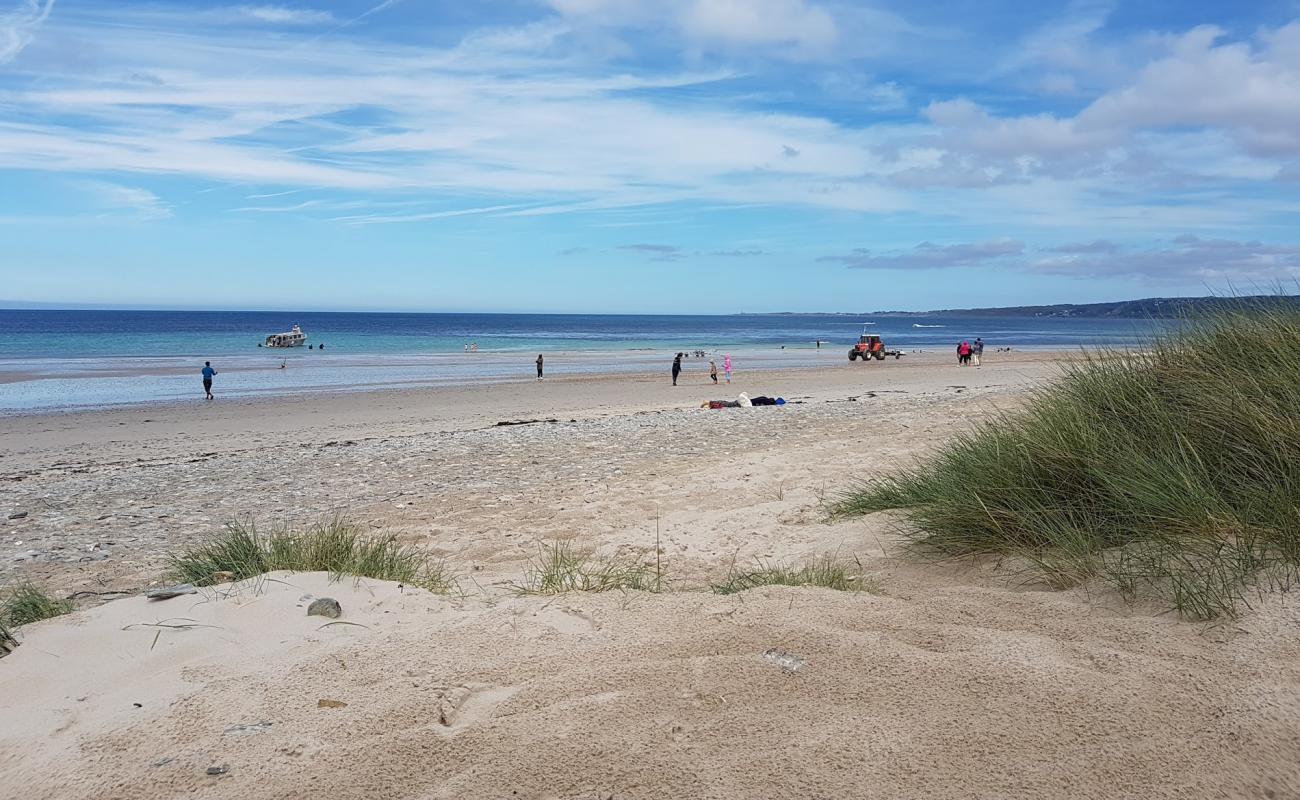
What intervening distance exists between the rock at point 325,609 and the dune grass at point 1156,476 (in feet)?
10.5

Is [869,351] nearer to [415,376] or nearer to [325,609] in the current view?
[415,376]

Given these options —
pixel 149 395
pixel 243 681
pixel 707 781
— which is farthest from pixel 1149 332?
pixel 149 395

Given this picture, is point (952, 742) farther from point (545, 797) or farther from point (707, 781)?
point (545, 797)

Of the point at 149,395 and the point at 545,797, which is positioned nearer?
the point at 545,797

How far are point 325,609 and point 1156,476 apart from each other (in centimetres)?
412

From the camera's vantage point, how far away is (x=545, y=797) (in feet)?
8.79

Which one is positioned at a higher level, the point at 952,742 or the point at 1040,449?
the point at 1040,449

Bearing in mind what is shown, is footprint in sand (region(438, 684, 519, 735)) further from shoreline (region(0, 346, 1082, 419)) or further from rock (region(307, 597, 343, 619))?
shoreline (region(0, 346, 1082, 419))

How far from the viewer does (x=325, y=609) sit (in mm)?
4078

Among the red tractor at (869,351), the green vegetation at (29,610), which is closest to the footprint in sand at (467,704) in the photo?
the green vegetation at (29,610)

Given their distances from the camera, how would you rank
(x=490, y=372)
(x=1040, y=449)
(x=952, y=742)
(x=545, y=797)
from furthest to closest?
(x=490, y=372), (x=1040, y=449), (x=952, y=742), (x=545, y=797)

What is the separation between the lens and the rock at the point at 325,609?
13.3 ft

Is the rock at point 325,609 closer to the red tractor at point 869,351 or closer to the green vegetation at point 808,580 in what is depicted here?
the green vegetation at point 808,580

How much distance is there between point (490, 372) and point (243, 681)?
39.4m
